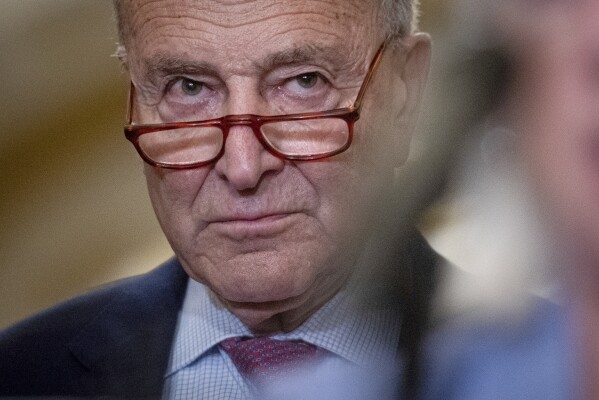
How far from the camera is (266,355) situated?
2.77ft

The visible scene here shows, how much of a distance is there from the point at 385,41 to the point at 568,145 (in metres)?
0.50

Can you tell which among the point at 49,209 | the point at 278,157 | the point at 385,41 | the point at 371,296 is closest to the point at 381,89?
the point at 385,41

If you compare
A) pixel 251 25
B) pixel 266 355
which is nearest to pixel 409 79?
pixel 251 25

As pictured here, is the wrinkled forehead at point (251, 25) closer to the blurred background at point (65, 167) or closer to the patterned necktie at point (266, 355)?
the blurred background at point (65, 167)

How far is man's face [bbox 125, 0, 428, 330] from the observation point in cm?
80

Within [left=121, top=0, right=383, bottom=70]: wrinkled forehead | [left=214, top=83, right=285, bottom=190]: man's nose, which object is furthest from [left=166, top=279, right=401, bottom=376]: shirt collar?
[left=121, top=0, right=383, bottom=70]: wrinkled forehead

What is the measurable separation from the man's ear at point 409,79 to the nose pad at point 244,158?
15 centimetres

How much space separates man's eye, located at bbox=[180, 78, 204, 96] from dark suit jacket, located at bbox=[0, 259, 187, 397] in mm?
217

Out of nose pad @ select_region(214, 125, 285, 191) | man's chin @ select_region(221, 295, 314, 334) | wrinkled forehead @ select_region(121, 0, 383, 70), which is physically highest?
wrinkled forehead @ select_region(121, 0, 383, 70)

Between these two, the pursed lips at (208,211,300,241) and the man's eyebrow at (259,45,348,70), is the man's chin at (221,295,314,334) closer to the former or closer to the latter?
the pursed lips at (208,211,300,241)

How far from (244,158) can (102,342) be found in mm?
Answer: 273

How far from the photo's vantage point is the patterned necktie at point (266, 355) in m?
0.79

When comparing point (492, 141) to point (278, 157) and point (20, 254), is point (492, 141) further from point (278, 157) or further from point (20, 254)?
point (20, 254)

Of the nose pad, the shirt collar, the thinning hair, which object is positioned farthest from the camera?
the thinning hair
